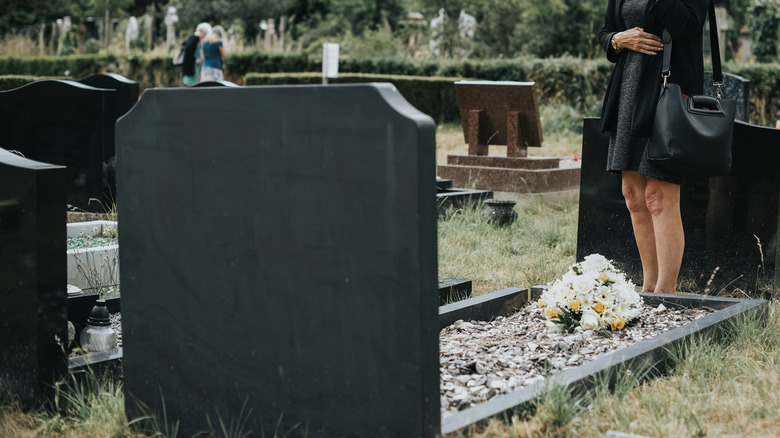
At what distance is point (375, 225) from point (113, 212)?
14.4 ft

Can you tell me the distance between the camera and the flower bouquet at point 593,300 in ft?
12.2

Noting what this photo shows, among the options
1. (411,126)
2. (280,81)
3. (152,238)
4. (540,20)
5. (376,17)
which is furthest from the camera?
(376,17)

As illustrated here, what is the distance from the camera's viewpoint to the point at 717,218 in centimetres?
462

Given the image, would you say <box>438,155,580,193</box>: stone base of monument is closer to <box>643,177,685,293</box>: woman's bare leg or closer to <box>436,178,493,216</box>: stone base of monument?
<box>436,178,493,216</box>: stone base of monument

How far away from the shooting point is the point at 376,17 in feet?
103

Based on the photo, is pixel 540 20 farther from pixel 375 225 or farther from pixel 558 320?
pixel 375 225

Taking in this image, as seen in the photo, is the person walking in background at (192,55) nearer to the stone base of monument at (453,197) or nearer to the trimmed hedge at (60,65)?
the trimmed hedge at (60,65)

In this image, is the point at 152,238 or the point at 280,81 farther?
the point at 280,81

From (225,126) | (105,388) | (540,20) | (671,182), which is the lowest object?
(105,388)

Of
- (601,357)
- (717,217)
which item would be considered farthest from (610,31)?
(601,357)

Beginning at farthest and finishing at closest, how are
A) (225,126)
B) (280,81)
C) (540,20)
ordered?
(540,20)
(280,81)
(225,126)

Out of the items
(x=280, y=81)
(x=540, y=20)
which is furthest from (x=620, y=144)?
(x=540, y=20)

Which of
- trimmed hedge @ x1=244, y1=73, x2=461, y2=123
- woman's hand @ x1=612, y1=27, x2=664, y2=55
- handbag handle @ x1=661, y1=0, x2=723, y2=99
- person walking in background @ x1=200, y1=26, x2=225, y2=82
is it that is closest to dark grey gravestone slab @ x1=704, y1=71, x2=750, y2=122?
handbag handle @ x1=661, y1=0, x2=723, y2=99

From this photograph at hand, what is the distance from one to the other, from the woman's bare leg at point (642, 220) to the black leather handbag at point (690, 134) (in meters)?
0.32
